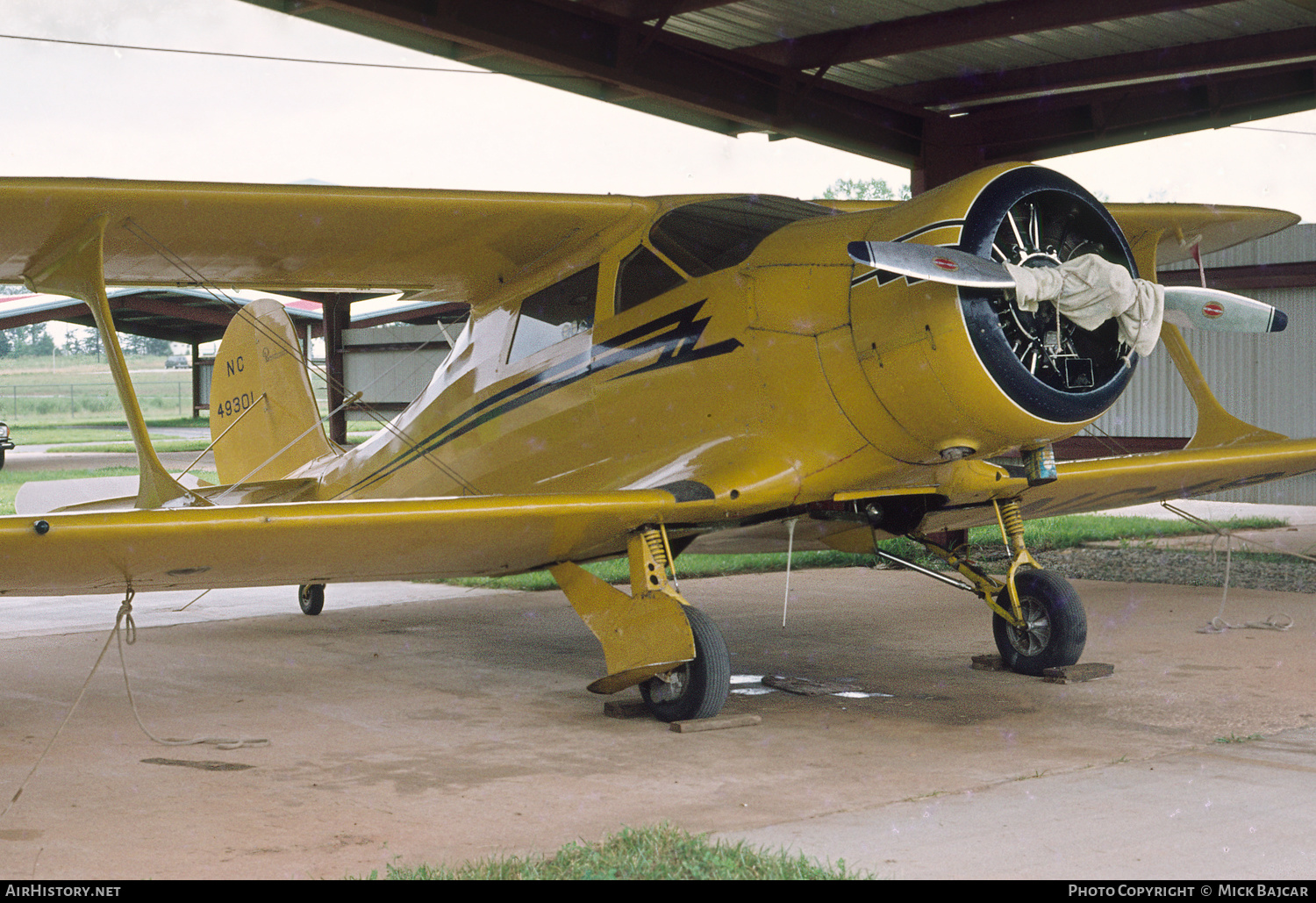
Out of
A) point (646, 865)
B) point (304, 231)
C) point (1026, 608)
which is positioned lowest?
point (646, 865)

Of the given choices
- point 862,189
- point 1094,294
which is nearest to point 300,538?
point 1094,294

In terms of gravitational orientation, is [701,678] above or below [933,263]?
below

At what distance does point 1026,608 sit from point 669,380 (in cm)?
258

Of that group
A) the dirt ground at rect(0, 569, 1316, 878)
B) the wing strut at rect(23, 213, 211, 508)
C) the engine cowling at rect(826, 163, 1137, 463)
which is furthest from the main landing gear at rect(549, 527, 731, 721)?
the wing strut at rect(23, 213, 211, 508)

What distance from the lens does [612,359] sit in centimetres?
663

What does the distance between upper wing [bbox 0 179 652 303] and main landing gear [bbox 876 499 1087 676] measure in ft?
8.97

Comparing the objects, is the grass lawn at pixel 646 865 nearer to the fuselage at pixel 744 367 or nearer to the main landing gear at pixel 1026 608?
the fuselage at pixel 744 367

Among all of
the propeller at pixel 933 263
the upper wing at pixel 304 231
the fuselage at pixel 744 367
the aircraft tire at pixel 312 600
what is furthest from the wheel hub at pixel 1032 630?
the aircraft tire at pixel 312 600

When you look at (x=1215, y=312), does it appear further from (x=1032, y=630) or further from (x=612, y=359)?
(x=612, y=359)

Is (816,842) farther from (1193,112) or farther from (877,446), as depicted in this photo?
(1193,112)

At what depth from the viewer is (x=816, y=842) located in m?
4.09

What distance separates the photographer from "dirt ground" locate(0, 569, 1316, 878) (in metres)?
4.41

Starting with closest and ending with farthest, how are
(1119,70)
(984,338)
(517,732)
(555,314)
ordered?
(984,338), (517,732), (555,314), (1119,70)

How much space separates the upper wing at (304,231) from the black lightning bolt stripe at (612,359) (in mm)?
702
